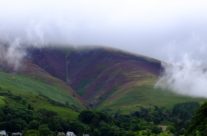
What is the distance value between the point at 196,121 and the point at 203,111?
334 centimetres

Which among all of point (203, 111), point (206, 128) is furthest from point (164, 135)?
point (206, 128)

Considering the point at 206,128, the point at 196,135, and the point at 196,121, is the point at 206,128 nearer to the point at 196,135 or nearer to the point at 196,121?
the point at 196,135

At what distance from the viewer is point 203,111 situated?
123 meters

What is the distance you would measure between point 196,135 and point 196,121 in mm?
15786

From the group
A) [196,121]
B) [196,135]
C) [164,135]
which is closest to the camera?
[196,135]

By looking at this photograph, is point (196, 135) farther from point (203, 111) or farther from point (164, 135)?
point (164, 135)

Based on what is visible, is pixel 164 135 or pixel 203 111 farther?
pixel 164 135

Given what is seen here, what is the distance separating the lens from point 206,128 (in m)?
108

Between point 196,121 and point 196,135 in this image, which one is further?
point 196,121

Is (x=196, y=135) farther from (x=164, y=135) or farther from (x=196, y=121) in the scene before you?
(x=164, y=135)

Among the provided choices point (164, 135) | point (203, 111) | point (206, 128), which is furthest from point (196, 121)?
point (164, 135)

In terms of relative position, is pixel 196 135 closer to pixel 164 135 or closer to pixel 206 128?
pixel 206 128

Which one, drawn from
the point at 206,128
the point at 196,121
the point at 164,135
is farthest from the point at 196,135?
the point at 164,135

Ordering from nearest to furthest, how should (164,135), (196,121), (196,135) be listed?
(196,135)
(196,121)
(164,135)
